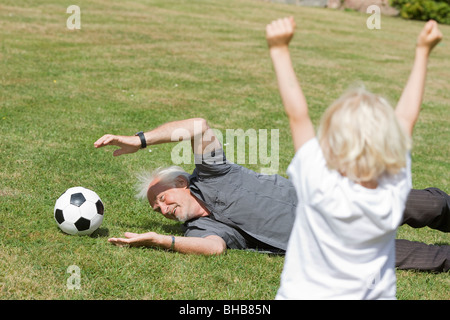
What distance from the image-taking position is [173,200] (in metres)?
4.71

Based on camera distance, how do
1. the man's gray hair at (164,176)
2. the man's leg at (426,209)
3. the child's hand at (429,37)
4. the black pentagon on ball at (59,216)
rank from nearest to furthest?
the child's hand at (429,37), the man's leg at (426,209), the black pentagon on ball at (59,216), the man's gray hair at (164,176)

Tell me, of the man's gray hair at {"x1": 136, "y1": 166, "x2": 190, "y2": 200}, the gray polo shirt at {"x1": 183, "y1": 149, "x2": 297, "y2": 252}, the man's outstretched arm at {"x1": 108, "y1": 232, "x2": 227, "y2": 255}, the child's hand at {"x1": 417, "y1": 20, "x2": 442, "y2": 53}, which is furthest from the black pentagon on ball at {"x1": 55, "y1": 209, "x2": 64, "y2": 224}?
the child's hand at {"x1": 417, "y1": 20, "x2": 442, "y2": 53}

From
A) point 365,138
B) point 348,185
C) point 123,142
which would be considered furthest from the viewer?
point 123,142

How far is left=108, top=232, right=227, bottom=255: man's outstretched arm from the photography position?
441 centimetres

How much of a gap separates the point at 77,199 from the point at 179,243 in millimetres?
1050

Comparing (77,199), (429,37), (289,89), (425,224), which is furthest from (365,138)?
(77,199)

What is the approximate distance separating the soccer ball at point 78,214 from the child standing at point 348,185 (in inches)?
97.6

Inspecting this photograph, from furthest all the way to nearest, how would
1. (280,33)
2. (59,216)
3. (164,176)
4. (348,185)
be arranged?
(164,176)
(59,216)
(280,33)
(348,185)

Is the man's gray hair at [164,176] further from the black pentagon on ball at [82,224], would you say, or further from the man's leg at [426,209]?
the man's leg at [426,209]

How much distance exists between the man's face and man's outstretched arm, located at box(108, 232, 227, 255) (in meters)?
0.30

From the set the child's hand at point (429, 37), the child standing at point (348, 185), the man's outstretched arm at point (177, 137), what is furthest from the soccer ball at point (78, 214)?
the child's hand at point (429, 37)

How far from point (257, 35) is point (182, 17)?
334 cm

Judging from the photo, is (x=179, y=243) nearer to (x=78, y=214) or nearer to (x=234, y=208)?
(x=234, y=208)

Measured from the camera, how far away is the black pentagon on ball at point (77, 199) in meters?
4.71
